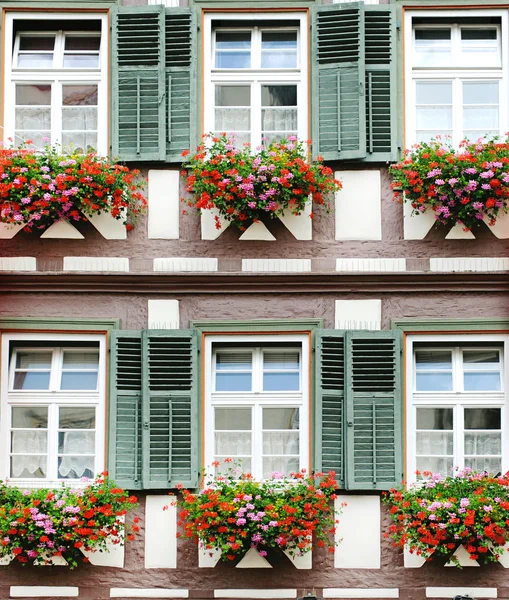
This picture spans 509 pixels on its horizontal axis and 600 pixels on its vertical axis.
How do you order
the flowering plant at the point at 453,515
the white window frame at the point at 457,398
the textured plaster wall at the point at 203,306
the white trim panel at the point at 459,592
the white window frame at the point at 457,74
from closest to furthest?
the flowering plant at the point at 453,515 → the white trim panel at the point at 459,592 → the white window frame at the point at 457,398 → the textured plaster wall at the point at 203,306 → the white window frame at the point at 457,74

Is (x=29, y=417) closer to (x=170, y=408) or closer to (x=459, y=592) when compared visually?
(x=170, y=408)

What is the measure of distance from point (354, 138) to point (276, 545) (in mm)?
3662

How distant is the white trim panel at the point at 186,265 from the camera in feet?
36.0

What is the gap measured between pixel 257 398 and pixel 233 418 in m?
0.28

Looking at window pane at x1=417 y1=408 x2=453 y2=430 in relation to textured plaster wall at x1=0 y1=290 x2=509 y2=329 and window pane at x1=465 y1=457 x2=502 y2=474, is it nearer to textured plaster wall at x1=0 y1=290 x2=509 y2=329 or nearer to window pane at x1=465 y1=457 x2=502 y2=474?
window pane at x1=465 y1=457 x2=502 y2=474

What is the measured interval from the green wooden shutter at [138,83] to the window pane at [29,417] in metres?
2.41

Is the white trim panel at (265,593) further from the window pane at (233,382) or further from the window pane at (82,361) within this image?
the window pane at (82,361)

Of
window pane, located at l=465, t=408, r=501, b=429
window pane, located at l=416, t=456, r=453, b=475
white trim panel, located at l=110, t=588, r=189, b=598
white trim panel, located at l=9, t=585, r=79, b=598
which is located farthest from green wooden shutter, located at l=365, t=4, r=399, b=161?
white trim panel, located at l=9, t=585, r=79, b=598

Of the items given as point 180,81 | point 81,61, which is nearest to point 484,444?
point 180,81

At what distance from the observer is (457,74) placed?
447 inches

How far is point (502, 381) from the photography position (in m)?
10.9

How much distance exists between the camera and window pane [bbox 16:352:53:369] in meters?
11.1

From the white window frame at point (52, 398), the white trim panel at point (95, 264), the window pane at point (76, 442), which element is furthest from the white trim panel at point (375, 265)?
the window pane at point (76, 442)

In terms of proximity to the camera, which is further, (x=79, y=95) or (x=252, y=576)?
(x=79, y=95)
